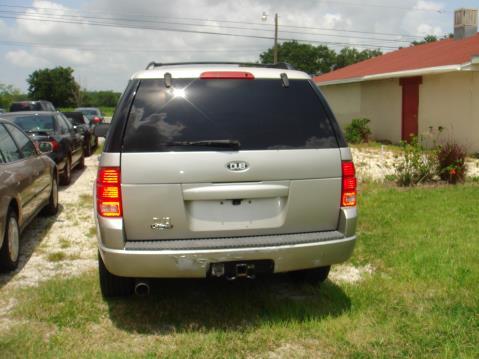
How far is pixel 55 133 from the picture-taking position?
10.8 metres

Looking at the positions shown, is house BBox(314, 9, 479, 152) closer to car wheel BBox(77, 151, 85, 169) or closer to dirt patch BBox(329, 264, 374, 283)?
car wheel BBox(77, 151, 85, 169)

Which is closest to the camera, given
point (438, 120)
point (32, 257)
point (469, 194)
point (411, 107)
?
point (32, 257)

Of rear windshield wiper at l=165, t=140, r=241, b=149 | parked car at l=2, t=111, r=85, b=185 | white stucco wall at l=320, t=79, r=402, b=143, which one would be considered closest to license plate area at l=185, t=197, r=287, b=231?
rear windshield wiper at l=165, t=140, r=241, b=149

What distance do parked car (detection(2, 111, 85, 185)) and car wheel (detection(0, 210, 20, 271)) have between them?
179 inches

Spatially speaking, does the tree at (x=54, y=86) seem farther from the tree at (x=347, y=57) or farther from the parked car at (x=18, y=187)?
the parked car at (x=18, y=187)

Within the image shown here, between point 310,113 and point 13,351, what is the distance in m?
2.65

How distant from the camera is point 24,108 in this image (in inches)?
822

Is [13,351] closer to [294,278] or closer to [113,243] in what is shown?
[113,243]

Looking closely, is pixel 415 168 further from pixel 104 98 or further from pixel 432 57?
pixel 104 98

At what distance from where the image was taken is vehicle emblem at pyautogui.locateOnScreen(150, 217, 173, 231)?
3709mm

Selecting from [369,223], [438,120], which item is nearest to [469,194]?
[369,223]

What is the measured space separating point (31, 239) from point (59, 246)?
57 centimetres

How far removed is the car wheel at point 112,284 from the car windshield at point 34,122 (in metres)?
7.08

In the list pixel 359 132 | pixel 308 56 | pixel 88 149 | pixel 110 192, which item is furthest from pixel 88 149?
pixel 308 56
